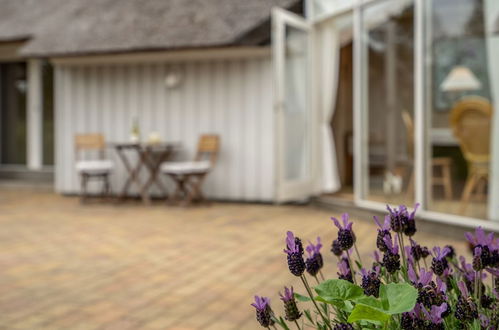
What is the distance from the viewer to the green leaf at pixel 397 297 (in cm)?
113

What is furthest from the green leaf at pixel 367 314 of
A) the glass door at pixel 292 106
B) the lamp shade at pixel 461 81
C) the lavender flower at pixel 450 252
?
the lamp shade at pixel 461 81

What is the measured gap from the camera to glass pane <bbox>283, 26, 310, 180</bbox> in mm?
7125

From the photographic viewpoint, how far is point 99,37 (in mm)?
8047

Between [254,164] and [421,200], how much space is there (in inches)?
116

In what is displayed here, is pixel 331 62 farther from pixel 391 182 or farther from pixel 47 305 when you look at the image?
pixel 47 305

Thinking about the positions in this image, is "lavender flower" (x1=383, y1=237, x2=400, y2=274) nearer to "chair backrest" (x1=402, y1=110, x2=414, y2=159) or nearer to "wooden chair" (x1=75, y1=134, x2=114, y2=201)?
"chair backrest" (x1=402, y1=110, x2=414, y2=159)

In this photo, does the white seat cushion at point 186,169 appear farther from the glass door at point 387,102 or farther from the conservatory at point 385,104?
the glass door at point 387,102

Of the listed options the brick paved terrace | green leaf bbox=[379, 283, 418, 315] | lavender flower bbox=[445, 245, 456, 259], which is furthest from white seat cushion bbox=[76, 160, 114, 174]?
green leaf bbox=[379, 283, 418, 315]

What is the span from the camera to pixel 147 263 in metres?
4.25

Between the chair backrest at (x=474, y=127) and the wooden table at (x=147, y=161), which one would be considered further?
the wooden table at (x=147, y=161)

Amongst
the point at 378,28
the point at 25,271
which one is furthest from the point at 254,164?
the point at 25,271

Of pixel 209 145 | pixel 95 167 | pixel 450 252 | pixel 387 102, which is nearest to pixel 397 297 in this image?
pixel 450 252

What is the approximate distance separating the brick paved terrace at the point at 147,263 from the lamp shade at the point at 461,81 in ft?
8.96

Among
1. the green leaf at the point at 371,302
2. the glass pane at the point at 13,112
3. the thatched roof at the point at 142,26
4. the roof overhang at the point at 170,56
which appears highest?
the thatched roof at the point at 142,26
